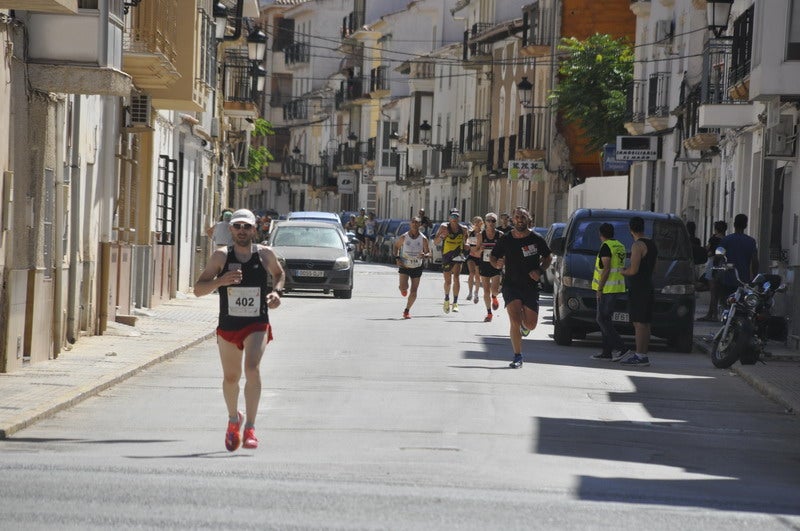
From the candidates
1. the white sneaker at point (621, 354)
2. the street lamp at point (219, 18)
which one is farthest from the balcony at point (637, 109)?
the white sneaker at point (621, 354)

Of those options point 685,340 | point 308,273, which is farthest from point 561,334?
point 308,273

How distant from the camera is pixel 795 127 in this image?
27.3m

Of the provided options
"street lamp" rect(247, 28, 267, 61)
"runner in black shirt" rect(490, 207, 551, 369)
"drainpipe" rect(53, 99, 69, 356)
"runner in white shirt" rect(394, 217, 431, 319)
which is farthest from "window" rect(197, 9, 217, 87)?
"drainpipe" rect(53, 99, 69, 356)

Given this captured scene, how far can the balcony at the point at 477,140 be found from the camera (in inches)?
2970

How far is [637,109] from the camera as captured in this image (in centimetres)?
4994

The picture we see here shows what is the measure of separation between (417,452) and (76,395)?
158 inches

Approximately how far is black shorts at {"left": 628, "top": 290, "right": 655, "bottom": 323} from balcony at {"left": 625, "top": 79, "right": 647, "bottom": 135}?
90.7 feet

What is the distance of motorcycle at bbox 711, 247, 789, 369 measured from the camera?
20.7m

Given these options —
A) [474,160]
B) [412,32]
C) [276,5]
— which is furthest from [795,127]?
[276,5]

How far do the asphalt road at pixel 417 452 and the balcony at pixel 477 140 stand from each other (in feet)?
179

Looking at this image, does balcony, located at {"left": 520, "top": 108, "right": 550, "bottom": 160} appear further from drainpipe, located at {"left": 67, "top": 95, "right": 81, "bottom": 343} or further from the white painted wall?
drainpipe, located at {"left": 67, "top": 95, "right": 81, "bottom": 343}

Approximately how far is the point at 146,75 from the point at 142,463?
13.6 m

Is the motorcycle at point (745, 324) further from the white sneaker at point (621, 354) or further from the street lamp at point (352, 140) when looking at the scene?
the street lamp at point (352, 140)

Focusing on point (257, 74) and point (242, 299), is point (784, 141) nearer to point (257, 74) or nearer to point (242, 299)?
point (242, 299)
